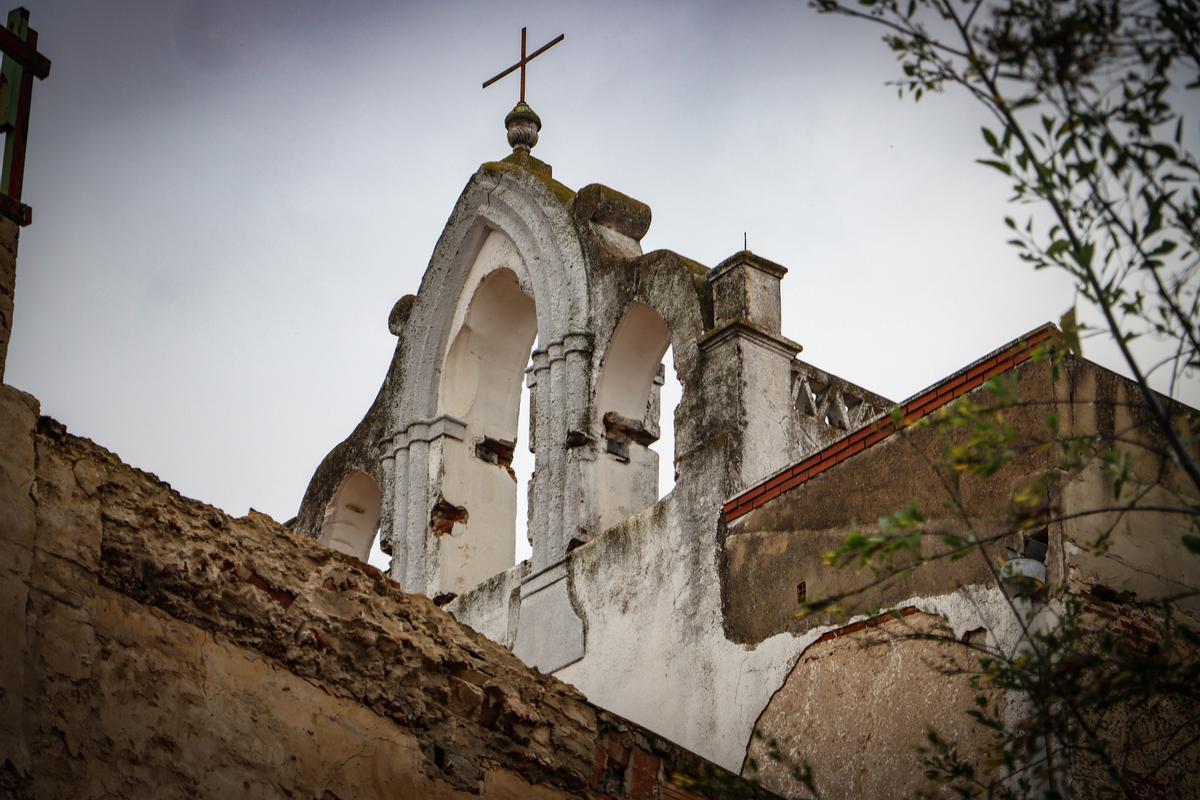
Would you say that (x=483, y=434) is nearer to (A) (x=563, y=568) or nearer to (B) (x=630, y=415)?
(B) (x=630, y=415)

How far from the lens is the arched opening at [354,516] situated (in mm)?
13766

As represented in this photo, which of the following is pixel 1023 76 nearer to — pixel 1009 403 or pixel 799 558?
pixel 1009 403

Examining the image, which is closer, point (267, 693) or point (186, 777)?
point (186, 777)

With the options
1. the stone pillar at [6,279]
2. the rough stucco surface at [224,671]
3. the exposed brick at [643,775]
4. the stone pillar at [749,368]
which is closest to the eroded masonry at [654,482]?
the stone pillar at [749,368]

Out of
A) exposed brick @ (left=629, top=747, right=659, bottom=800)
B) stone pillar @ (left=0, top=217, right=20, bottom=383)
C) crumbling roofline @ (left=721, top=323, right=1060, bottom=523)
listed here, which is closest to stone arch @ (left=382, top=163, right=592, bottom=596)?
crumbling roofline @ (left=721, top=323, right=1060, bottom=523)

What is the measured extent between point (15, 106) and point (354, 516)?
24.6ft

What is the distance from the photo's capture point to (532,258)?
1272cm

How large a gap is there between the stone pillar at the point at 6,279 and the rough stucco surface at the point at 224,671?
241mm

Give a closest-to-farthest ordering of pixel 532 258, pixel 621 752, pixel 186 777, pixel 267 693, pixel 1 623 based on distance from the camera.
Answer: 1. pixel 1 623
2. pixel 186 777
3. pixel 267 693
4. pixel 621 752
5. pixel 532 258

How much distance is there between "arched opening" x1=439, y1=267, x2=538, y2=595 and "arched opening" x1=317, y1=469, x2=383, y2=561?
3.65 feet

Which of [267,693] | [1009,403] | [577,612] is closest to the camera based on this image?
[1009,403]

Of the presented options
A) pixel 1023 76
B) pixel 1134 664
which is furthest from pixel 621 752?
pixel 1023 76

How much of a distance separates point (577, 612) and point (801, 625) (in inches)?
80.2

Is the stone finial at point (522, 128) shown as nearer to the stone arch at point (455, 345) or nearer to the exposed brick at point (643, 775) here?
the stone arch at point (455, 345)
